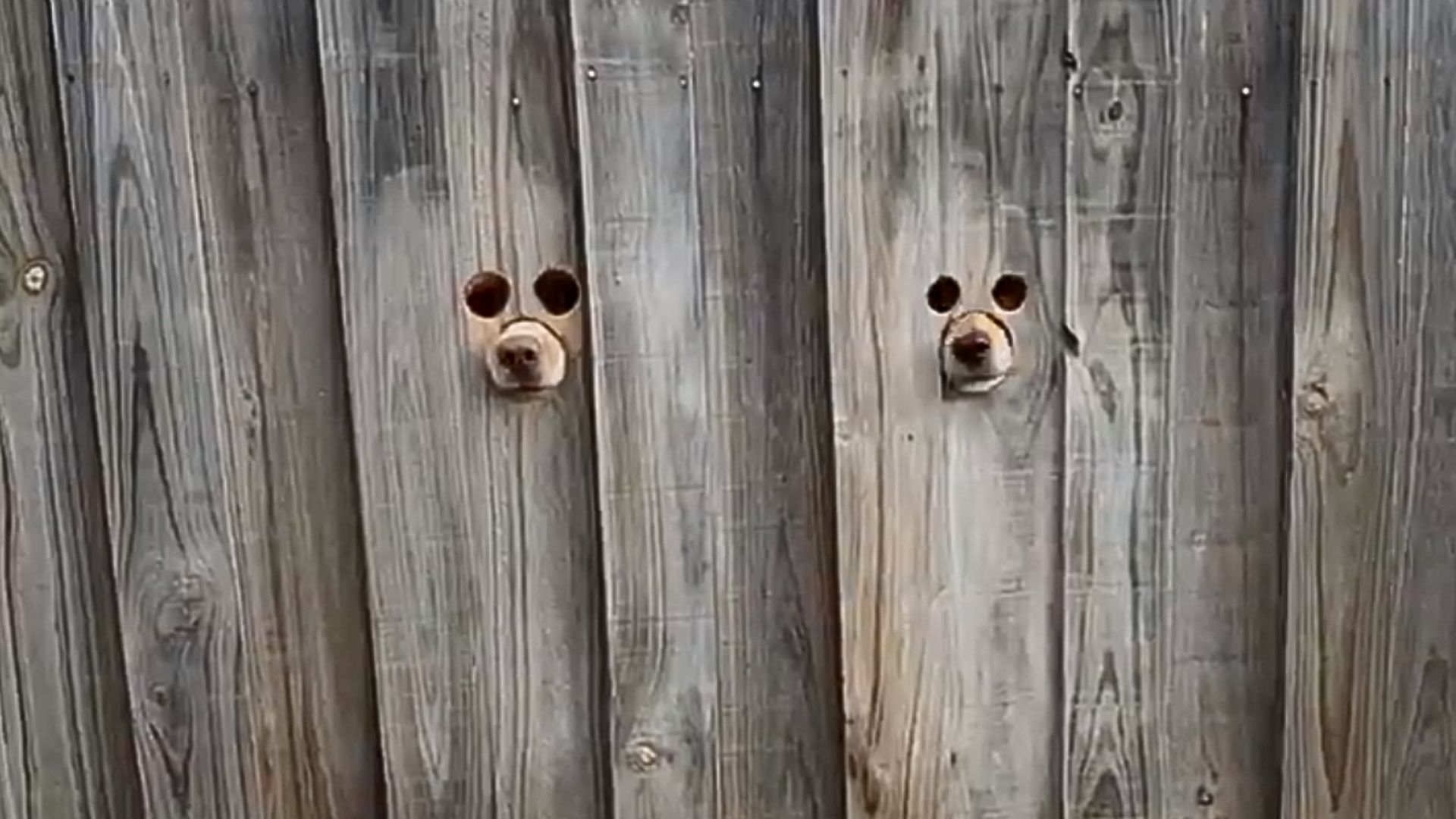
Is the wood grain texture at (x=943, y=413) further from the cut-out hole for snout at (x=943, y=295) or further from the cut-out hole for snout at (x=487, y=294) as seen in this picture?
the cut-out hole for snout at (x=487, y=294)

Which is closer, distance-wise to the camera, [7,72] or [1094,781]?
[7,72]

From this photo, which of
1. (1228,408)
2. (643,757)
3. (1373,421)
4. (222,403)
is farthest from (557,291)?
(1373,421)

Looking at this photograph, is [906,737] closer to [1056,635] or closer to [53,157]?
[1056,635]

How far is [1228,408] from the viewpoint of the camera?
132 cm

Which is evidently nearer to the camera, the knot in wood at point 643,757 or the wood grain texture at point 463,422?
the wood grain texture at point 463,422

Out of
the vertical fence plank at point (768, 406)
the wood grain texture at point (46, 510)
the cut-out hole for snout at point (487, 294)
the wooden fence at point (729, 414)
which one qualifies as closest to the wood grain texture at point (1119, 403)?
the wooden fence at point (729, 414)

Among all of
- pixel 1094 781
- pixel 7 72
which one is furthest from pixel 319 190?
pixel 1094 781

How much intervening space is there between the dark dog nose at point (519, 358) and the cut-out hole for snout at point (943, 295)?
13.4 inches

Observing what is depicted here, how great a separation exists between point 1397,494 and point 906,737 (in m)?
0.49

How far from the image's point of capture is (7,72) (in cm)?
124

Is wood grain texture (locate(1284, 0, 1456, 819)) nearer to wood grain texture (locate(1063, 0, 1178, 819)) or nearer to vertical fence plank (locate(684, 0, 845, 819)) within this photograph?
wood grain texture (locate(1063, 0, 1178, 819))

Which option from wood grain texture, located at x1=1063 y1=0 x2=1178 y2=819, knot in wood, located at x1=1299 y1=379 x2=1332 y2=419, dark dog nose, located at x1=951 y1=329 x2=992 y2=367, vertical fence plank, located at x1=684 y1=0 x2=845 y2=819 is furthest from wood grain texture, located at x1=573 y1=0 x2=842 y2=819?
knot in wood, located at x1=1299 y1=379 x2=1332 y2=419

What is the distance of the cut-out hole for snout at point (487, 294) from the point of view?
4.18ft

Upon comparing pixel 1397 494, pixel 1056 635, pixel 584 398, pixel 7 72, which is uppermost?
pixel 7 72
